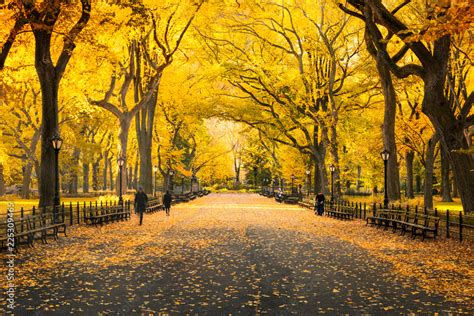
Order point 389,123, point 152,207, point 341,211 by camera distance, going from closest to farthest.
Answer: point 389,123 → point 341,211 → point 152,207

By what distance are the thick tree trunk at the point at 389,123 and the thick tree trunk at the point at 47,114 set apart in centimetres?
1318

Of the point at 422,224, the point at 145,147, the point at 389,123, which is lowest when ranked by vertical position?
the point at 422,224

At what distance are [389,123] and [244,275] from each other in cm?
1482

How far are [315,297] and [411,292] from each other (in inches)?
71.9

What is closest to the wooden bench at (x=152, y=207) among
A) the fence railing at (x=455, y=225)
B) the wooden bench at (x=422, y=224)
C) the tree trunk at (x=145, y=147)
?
the tree trunk at (x=145, y=147)

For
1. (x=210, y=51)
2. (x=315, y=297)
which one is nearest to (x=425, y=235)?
(x=315, y=297)

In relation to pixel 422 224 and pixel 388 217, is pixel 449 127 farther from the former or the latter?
pixel 388 217

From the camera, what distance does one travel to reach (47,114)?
24078mm

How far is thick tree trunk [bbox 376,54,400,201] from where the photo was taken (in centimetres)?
2442

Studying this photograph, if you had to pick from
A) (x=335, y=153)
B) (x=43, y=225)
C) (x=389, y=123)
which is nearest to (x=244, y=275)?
(x=43, y=225)

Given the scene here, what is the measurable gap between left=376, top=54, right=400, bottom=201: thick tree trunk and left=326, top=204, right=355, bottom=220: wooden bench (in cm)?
490

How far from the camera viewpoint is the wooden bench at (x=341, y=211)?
31467mm

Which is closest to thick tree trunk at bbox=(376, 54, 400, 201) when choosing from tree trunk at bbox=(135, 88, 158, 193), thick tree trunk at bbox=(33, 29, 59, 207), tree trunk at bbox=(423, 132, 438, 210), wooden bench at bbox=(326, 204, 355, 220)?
wooden bench at bbox=(326, 204, 355, 220)

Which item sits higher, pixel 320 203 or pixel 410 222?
pixel 320 203
